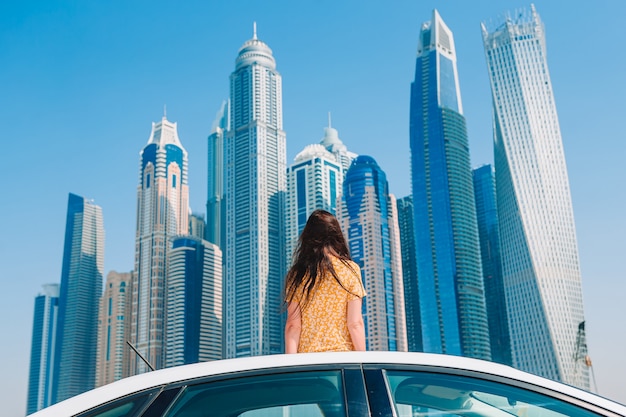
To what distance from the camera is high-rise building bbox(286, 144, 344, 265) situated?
148 meters

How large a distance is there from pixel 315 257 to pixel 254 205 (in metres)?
139

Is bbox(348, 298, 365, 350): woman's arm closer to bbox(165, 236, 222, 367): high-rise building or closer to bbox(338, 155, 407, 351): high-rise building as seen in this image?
bbox(338, 155, 407, 351): high-rise building

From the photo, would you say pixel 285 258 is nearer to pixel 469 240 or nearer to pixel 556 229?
pixel 469 240

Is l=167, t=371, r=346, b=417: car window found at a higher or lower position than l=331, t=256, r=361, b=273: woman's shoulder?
lower

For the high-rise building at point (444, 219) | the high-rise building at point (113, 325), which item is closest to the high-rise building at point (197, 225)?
the high-rise building at point (113, 325)

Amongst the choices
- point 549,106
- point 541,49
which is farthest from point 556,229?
point 541,49

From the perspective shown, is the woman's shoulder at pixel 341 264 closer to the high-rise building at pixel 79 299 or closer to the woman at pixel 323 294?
the woman at pixel 323 294

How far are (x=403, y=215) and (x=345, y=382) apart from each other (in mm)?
158316

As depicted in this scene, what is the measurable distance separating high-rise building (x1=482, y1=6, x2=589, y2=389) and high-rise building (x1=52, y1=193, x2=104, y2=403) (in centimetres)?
10519

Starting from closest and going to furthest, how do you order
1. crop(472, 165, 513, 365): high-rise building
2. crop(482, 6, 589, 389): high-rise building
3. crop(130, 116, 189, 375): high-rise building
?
crop(482, 6, 589, 389): high-rise building < crop(472, 165, 513, 365): high-rise building < crop(130, 116, 189, 375): high-rise building

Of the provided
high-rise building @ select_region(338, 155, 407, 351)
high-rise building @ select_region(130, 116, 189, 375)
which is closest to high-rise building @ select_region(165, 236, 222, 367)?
high-rise building @ select_region(130, 116, 189, 375)

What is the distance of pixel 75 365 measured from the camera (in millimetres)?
168500

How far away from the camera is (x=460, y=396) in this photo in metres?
1.87

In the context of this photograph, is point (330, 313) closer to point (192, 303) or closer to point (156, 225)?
point (192, 303)
